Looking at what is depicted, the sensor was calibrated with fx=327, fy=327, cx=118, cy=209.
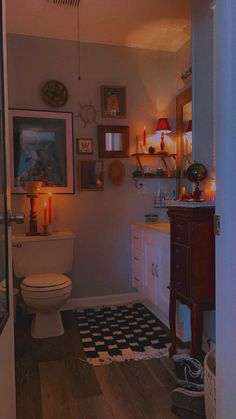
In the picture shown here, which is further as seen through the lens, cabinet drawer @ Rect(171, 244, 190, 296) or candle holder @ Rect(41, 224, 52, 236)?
candle holder @ Rect(41, 224, 52, 236)

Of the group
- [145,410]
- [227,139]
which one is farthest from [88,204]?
[227,139]

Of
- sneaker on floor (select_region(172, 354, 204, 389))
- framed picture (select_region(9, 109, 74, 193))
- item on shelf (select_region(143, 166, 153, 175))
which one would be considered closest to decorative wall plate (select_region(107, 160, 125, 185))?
item on shelf (select_region(143, 166, 153, 175))

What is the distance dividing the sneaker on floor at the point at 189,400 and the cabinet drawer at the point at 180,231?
2.61 ft

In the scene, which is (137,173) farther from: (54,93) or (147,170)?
(54,93)

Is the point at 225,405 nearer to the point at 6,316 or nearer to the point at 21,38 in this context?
the point at 6,316

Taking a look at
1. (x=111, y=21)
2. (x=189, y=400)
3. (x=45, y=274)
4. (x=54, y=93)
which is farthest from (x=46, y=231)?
(x=111, y=21)

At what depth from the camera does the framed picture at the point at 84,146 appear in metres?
3.13

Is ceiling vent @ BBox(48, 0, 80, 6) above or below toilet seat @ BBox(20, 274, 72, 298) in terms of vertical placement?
above

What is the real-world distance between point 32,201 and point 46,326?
1.08 metres

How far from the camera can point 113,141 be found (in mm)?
3211

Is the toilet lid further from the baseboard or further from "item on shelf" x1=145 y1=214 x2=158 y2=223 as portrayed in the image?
"item on shelf" x1=145 y1=214 x2=158 y2=223

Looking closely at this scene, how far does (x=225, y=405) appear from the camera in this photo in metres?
1.12

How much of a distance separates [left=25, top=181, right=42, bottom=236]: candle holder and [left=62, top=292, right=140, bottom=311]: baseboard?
79cm

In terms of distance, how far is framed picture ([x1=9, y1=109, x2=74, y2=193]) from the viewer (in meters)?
2.97
